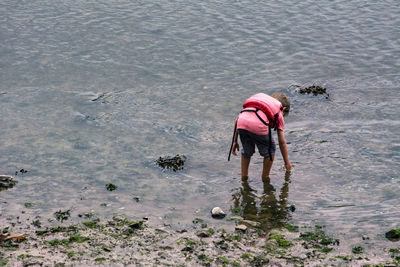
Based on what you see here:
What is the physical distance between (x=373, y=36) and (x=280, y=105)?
1073 centimetres

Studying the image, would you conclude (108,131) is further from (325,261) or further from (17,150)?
(325,261)

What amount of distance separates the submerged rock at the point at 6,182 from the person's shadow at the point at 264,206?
4312mm

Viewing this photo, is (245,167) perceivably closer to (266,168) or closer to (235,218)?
(266,168)

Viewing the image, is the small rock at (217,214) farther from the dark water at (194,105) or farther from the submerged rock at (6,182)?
the submerged rock at (6,182)

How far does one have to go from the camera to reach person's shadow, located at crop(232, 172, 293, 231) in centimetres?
903

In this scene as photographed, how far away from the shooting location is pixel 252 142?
9.85 metres

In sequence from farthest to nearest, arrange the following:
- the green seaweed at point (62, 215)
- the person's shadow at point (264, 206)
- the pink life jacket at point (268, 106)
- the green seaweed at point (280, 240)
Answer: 1. the pink life jacket at point (268, 106)
2. the person's shadow at point (264, 206)
3. the green seaweed at point (62, 215)
4. the green seaweed at point (280, 240)

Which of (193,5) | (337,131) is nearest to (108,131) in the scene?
(337,131)

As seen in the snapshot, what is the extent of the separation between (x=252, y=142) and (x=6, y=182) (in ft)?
15.8

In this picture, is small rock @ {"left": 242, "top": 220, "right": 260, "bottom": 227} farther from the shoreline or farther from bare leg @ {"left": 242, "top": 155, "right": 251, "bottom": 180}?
bare leg @ {"left": 242, "top": 155, "right": 251, "bottom": 180}

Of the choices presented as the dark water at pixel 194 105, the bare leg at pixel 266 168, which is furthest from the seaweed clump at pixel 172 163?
the bare leg at pixel 266 168

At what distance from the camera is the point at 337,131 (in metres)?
12.6

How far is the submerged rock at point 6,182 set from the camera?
9.95m

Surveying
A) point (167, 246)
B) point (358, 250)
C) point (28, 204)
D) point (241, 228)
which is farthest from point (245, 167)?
point (28, 204)
